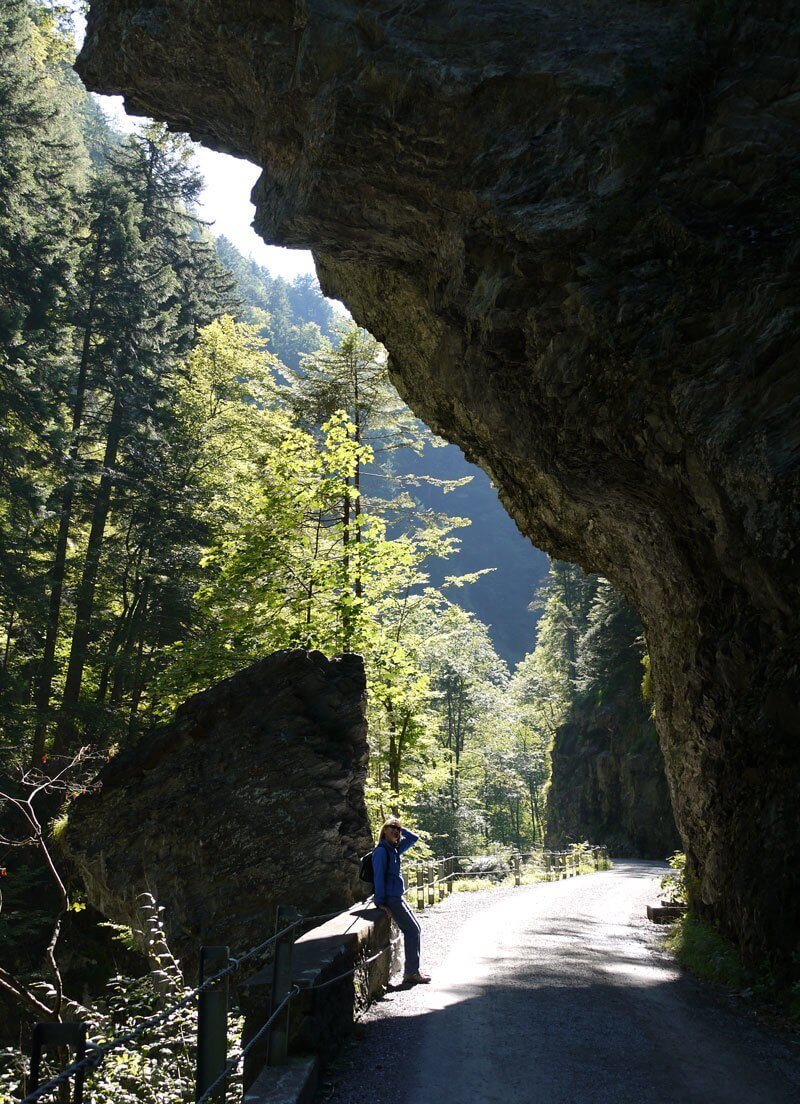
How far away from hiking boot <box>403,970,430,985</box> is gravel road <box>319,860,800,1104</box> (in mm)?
75

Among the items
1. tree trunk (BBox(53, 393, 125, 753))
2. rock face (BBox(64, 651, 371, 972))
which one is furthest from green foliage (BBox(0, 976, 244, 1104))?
tree trunk (BBox(53, 393, 125, 753))

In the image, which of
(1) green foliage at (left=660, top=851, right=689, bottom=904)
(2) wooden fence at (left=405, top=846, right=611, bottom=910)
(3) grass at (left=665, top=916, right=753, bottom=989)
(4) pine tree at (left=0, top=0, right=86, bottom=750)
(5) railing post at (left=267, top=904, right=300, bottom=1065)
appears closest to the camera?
(5) railing post at (left=267, top=904, right=300, bottom=1065)

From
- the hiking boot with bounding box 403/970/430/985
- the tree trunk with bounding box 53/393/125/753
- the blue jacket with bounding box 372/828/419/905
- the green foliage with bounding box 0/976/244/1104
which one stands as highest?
the tree trunk with bounding box 53/393/125/753

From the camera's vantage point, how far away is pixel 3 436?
19.6 m

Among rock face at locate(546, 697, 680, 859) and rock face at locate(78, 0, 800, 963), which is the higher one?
rock face at locate(78, 0, 800, 963)

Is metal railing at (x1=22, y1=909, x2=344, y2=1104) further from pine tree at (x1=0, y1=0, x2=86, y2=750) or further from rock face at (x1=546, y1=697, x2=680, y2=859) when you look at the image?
rock face at (x1=546, y1=697, x2=680, y2=859)

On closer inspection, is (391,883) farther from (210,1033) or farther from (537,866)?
(537,866)

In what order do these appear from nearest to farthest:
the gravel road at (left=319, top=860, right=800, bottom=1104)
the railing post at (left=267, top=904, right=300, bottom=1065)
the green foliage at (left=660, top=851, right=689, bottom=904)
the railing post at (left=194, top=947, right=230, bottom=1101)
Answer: the railing post at (left=194, top=947, right=230, bottom=1101), the railing post at (left=267, top=904, right=300, bottom=1065), the gravel road at (left=319, top=860, right=800, bottom=1104), the green foliage at (left=660, top=851, right=689, bottom=904)

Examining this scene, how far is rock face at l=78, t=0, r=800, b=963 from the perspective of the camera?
8.14m

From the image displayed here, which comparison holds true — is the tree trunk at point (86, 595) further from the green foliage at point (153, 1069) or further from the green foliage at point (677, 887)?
the green foliage at point (677, 887)

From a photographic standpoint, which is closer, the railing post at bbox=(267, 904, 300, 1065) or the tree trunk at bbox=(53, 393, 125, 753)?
the railing post at bbox=(267, 904, 300, 1065)

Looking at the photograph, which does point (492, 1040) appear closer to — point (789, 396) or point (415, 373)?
point (789, 396)

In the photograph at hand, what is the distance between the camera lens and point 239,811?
36.9 feet

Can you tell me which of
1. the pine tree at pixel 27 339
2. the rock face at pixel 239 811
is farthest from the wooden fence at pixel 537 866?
the pine tree at pixel 27 339
